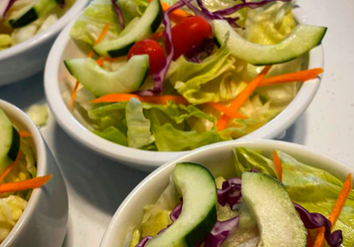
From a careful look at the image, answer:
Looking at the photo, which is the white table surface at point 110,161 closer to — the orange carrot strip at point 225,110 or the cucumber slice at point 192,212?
the orange carrot strip at point 225,110

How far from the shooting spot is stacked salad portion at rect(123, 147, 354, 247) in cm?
69

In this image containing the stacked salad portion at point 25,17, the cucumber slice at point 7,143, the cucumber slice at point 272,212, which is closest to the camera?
the cucumber slice at point 272,212

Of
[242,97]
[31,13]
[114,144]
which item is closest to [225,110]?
[242,97]

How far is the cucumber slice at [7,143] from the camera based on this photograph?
0.93 metres

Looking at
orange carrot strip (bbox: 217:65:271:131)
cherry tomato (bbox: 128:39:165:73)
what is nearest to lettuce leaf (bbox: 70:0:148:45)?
cherry tomato (bbox: 128:39:165:73)

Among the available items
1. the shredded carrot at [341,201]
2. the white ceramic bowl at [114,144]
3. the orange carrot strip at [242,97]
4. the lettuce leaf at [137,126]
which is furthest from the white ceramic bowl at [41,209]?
the shredded carrot at [341,201]

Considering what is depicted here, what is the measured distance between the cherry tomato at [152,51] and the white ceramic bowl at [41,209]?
397 millimetres

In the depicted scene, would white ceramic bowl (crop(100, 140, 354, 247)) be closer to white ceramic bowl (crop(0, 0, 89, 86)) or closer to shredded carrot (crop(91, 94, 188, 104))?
shredded carrot (crop(91, 94, 188, 104))

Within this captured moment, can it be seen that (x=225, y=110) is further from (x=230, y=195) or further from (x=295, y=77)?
(x=230, y=195)

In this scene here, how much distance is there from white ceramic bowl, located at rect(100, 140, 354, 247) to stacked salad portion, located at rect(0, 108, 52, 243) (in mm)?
205

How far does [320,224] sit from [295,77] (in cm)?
54

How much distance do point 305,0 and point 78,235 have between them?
128 cm

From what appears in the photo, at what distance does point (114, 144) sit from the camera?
108cm

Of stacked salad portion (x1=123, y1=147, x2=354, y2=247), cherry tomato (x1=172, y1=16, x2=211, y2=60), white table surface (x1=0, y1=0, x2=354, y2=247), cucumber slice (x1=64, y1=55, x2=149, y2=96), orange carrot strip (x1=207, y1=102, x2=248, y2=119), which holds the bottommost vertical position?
white table surface (x1=0, y1=0, x2=354, y2=247)
